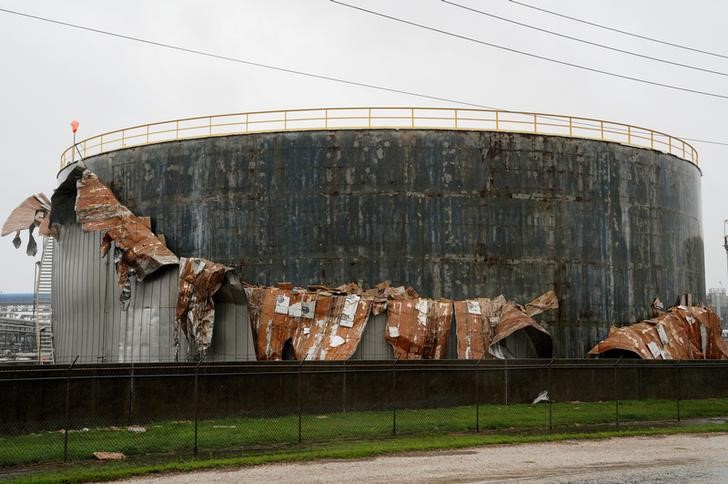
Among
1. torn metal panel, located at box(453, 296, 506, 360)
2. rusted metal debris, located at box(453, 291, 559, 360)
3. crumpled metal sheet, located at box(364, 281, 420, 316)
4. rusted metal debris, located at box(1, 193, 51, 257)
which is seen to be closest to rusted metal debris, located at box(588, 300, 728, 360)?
rusted metal debris, located at box(453, 291, 559, 360)

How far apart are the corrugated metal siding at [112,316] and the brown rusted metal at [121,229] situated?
19.3 inches

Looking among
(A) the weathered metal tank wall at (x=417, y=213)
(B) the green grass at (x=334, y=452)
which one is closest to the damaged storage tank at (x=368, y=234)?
(A) the weathered metal tank wall at (x=417, y=213)

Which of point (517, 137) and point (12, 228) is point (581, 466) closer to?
point (517, 137)

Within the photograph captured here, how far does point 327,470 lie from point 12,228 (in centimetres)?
2596

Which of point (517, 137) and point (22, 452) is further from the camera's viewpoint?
point (517, 137)

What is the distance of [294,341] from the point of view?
30531mm

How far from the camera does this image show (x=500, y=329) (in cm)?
3203

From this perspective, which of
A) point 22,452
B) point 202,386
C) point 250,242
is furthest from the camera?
point 250,242

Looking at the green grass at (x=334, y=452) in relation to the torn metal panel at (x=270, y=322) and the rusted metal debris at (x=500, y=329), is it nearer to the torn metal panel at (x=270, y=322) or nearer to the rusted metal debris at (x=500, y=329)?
the rusted metal debris at (x=500, y=329)

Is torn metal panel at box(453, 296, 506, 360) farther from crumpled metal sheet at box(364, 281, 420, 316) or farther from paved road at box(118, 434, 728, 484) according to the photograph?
paved road at box(118, 434, 728, 484)

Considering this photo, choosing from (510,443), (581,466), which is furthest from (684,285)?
(581,466)

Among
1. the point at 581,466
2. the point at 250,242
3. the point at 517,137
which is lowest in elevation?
the point at 581,466

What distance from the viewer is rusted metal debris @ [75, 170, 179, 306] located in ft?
105

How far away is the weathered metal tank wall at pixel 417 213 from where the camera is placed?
3309cm
